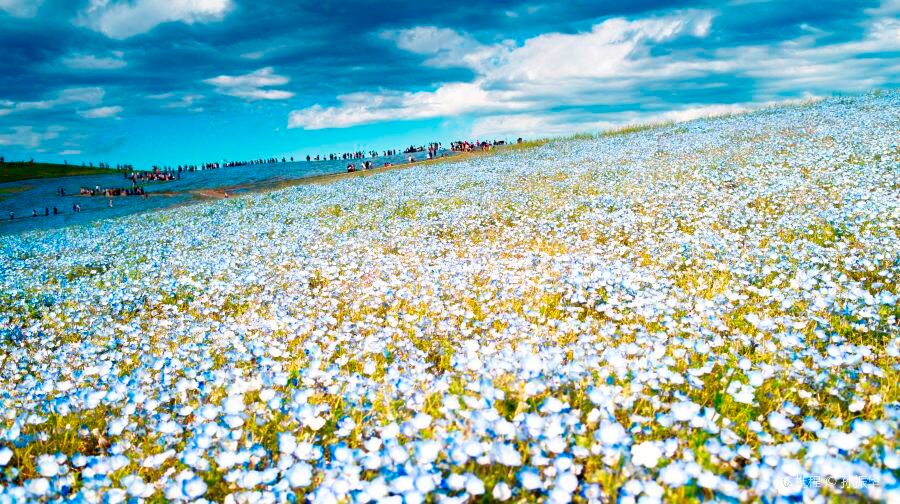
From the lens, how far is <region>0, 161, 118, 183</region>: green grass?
292 ft

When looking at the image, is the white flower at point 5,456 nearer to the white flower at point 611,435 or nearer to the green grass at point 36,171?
the white flower at point 611,435

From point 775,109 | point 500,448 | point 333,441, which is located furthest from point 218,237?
point 775,109

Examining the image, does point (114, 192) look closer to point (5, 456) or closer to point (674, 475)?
point (5, 456)

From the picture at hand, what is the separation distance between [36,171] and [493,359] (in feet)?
419

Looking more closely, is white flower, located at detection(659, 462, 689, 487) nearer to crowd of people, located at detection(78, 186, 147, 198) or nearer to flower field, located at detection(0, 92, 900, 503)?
flower field, located at detection(0, 92, 900, 503)

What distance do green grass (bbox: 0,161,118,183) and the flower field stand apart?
9774cm

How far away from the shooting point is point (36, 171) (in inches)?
4001

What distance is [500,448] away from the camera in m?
3.01

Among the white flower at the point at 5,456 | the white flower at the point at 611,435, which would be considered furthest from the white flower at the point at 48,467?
the white flower at the point at 611,435

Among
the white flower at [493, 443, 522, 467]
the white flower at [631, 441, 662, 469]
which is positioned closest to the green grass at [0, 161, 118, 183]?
the white flower at [493, 443, 522, 467]

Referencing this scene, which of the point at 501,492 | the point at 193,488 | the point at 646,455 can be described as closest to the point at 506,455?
the point at 501,492

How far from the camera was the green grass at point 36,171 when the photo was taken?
3506 inches

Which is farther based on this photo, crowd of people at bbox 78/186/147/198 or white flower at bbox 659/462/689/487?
crowd of people at bbox 78/186/147/198

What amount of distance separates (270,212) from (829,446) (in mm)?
21067
